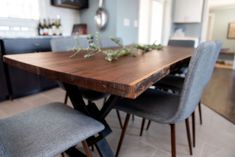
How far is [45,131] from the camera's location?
0.83 metres

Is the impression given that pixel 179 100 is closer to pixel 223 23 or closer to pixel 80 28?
pixel 80 28

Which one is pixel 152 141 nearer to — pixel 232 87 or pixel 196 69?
pixel 196 69

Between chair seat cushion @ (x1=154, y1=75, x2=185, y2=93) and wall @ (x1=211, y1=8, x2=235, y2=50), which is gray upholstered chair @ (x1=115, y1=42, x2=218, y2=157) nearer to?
chair seat cushion @ (x1=154, y1=75, x2=185, y2=93)

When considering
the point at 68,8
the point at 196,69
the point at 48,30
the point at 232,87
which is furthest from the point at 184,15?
the point at 196,69

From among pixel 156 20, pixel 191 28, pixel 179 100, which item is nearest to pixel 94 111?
pixel 179 100

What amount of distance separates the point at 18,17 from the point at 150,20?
113 inches

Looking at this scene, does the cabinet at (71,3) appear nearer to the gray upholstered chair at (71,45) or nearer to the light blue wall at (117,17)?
the light blue wall at (117,17)

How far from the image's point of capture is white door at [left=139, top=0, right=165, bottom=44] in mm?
4164

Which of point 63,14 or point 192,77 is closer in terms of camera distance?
point 192,77

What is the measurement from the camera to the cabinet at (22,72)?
2301 millimetres

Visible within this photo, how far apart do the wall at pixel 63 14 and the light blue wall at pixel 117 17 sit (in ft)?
0.67

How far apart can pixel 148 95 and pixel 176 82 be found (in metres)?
0.57

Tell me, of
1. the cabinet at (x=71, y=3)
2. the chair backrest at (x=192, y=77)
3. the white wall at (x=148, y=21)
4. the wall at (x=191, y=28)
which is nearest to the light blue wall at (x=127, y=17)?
the white wall at (x=148, y=21)

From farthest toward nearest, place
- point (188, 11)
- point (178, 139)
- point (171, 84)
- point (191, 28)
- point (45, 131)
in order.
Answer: point (191, 28) → point (188, 11) → point (171, 84) → point (178, 139) → point (45, 131)
